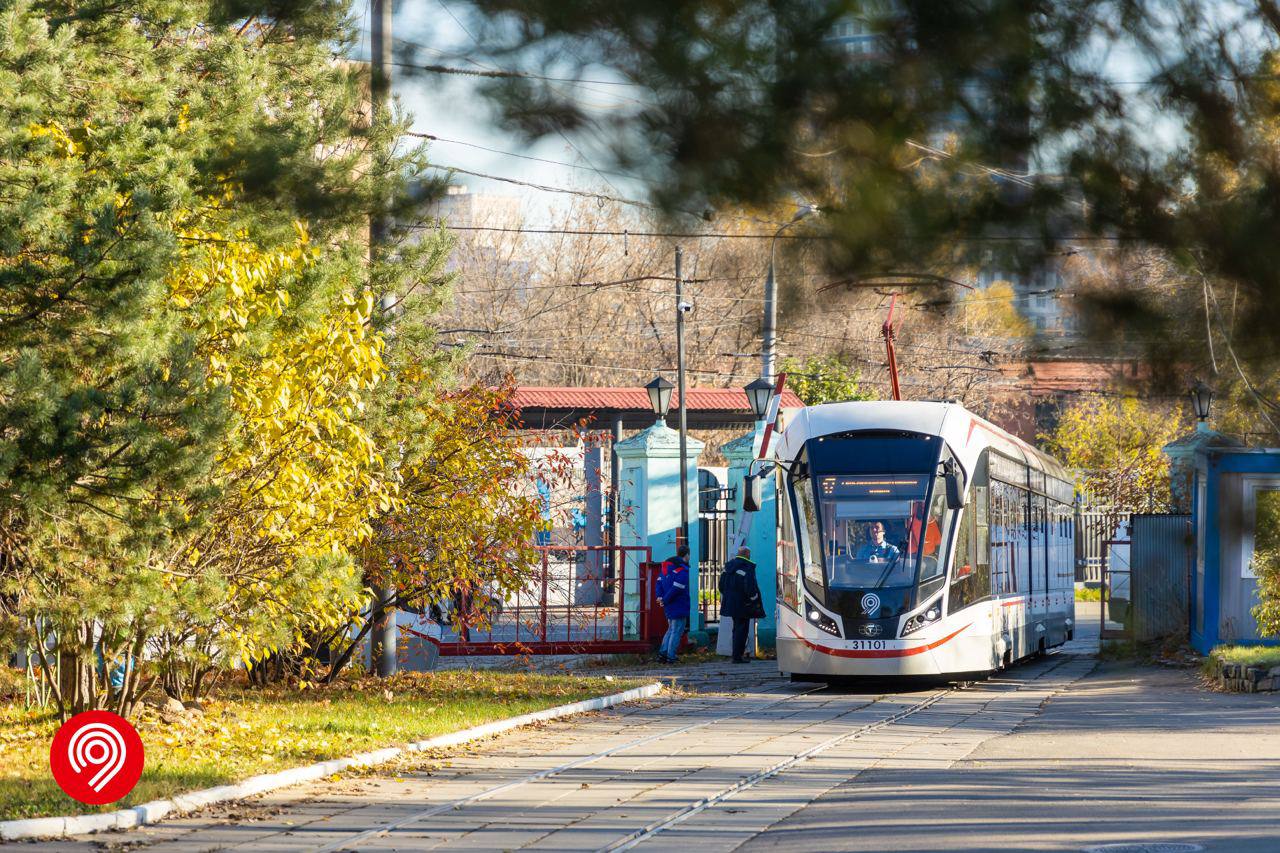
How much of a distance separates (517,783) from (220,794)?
2259 millimetres

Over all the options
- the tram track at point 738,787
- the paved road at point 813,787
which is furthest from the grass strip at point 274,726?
the tram track at point 738,787

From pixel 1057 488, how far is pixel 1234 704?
12.2 metres

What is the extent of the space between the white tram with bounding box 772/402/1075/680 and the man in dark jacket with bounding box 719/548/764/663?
338 cm

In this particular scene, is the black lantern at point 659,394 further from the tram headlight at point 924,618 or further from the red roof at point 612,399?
the red roof at point 612,399

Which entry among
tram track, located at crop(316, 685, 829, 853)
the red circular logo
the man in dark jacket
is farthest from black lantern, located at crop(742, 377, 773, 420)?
the red circular logo

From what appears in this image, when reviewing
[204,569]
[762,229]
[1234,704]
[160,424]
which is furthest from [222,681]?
[762,229]

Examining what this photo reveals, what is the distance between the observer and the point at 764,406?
2742 centimetres

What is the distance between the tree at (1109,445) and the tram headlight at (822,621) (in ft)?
78.9

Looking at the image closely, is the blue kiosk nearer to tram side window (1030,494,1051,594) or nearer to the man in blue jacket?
tram side window (1030,494,1051,594)

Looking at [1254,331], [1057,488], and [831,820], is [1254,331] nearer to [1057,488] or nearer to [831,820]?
[831,820]

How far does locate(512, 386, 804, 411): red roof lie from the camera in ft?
128

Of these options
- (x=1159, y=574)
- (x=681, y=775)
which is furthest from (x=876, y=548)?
(x=1159, y=574)

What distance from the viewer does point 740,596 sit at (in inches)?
989

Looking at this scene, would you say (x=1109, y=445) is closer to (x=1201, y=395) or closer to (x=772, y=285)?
(x=1201, y=395)
